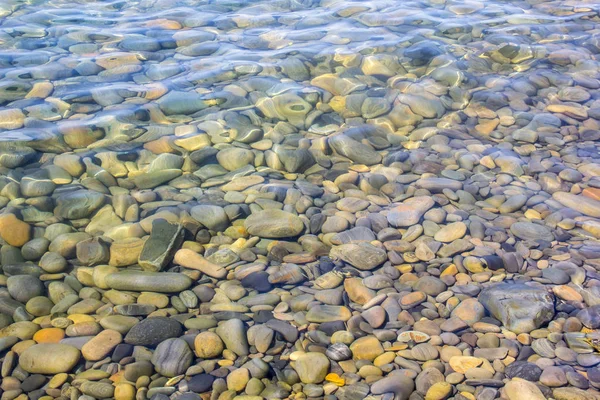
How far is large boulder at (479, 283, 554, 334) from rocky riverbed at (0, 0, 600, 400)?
11 millimetres

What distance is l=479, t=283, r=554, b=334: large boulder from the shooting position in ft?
8.81

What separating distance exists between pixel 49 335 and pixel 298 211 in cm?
167

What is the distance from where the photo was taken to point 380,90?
16.4 ft

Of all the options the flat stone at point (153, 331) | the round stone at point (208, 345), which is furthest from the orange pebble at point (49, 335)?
the round stone at point (208, 345)

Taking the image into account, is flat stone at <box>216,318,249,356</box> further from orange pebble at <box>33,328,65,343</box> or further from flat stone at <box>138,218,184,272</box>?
orange pebble at <box>33,328,65,343</box>

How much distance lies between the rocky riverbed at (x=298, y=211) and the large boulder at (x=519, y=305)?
1cm

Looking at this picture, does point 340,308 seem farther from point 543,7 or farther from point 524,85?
point 543,7

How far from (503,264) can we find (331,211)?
3.73ft

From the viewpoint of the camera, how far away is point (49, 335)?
8.93 ft

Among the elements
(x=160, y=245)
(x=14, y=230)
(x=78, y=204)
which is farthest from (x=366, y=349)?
(x=14, y=230)

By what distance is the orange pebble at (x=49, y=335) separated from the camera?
8.85ft

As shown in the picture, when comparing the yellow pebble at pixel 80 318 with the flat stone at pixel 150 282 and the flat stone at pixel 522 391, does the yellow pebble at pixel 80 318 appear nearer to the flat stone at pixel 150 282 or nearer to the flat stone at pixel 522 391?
the flat stone at pixel 150 282

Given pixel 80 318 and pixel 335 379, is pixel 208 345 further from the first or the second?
pixel 80 318

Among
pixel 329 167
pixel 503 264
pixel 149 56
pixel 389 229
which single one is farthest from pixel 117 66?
pixel 503 264
